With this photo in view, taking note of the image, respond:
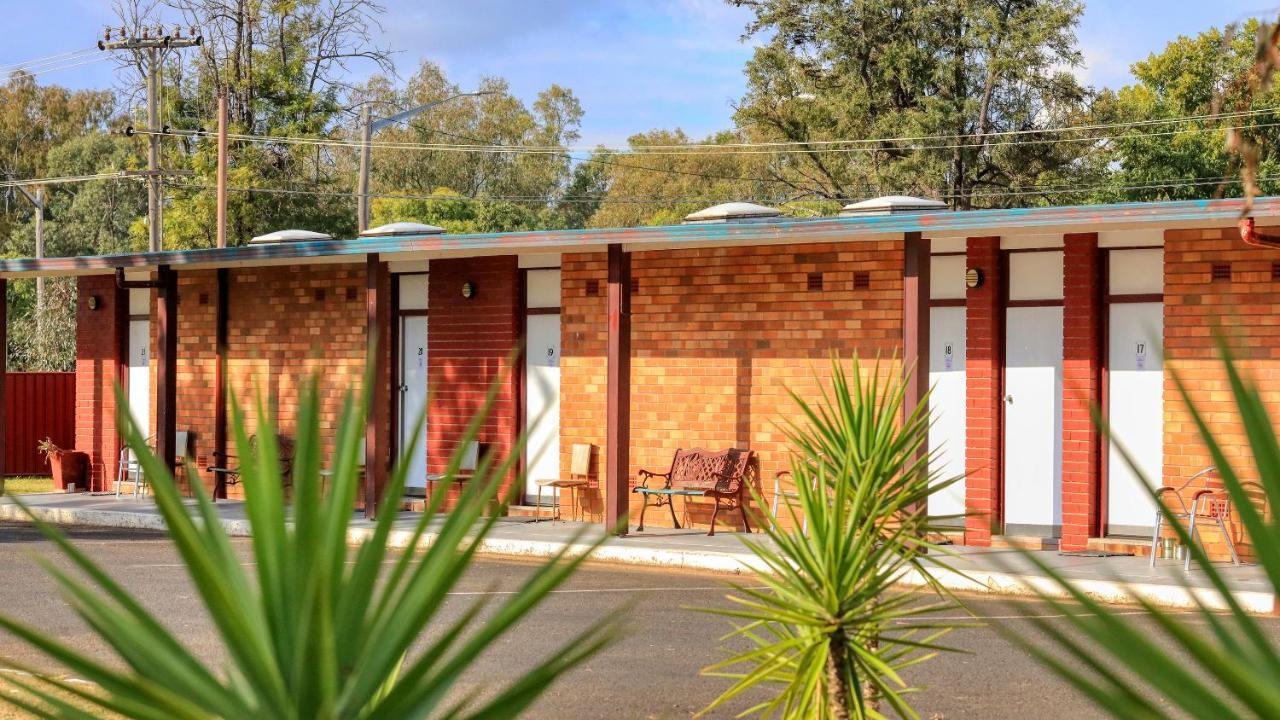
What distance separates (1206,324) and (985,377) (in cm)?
222

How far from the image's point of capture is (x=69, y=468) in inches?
801

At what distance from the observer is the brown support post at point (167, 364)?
18.1 m

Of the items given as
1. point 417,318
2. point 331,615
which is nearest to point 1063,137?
point 417,318

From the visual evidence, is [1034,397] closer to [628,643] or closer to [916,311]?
[916,311]

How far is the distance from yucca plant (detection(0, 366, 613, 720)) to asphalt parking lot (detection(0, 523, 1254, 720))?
4066 millimetres

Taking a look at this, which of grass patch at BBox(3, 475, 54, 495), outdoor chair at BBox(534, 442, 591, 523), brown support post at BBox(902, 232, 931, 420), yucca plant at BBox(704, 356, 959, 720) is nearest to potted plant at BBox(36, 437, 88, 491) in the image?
grass patch at BBox(3, 475, 54, 495)

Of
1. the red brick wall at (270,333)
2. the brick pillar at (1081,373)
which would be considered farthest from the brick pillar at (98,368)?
the brick pillar at (1081,373)

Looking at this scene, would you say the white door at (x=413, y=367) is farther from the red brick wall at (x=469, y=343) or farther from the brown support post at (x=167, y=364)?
the brown support post at (x=167, y=364)

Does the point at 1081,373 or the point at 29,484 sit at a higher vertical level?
the point at 1081,373

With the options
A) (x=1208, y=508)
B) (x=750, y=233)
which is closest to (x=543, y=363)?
(x=750, y=233)

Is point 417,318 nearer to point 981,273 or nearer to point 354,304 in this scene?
point 354,304

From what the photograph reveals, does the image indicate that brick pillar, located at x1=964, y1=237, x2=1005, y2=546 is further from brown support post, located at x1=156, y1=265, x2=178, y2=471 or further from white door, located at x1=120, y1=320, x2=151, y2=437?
white door, located at x1=120, y1=320, x2=151, y2=437

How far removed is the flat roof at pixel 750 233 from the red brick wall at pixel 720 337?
530 millimetres

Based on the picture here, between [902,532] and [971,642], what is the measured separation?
5482mm
